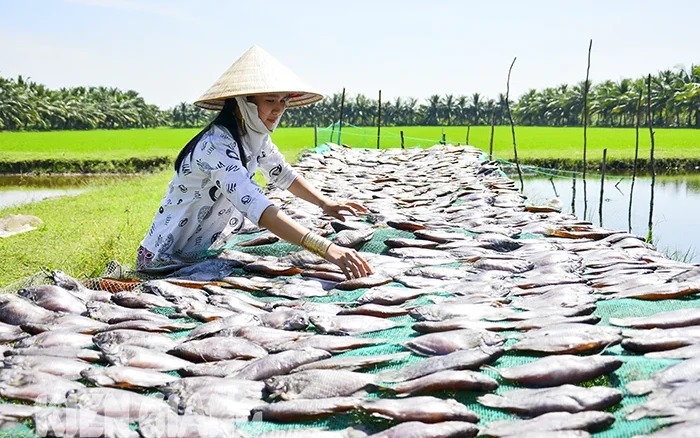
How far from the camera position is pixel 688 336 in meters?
1.98

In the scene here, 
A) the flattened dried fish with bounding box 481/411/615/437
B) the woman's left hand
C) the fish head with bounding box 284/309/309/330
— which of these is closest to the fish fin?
the flattened dried fish with bounding box 481/411/615/437

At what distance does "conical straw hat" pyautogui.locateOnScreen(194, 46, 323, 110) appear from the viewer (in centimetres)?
330

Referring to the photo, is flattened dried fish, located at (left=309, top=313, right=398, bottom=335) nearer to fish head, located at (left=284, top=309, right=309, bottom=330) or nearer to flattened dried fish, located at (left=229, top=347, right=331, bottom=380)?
fish head, located at (left=284, top=309, right=309, bottom=330)

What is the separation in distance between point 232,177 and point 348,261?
0.63m

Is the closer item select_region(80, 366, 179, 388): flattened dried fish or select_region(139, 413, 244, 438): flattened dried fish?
select_region(139, 413, 244, 438): flattened dried fish

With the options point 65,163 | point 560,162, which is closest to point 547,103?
point 560,162

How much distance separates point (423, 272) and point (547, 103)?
206 feet

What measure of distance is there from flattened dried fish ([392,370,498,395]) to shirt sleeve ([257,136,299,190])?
7.68 ft

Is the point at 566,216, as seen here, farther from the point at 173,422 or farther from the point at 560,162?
the point at 560,162

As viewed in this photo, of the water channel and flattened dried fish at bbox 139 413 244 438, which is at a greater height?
flattened dried fish at bbox 139 413 244 438

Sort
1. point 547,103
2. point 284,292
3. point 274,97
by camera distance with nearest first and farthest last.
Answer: point 284,292 < point 274,97 < point 547,103

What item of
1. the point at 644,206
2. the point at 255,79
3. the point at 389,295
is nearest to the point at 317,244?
the point at 389,295

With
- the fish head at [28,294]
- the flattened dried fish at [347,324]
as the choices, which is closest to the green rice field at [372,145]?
the flattened dried fish at [347,324]

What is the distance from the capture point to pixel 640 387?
1722 millimetres
